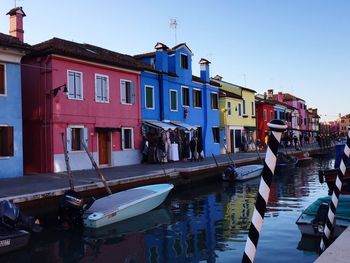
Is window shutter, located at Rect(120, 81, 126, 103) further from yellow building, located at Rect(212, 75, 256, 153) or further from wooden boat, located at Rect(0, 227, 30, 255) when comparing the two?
wooden boat, located at Rect(0, 227, 30, 255)

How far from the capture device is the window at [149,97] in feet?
84.1

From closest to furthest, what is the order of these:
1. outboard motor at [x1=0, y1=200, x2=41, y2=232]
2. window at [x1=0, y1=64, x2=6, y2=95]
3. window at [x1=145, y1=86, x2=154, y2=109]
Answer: outboard motor at [x1=0, y1=200, x2=41, y2=232] → window at [x1=0, y1=64, x2=6, y2=95] → window at [x1=145, y1=86, x2=154, y2=109]

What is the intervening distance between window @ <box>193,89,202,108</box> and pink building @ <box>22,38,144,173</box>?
8547mm

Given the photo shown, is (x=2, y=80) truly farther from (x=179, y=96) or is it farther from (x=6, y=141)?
(x=179, y=96)

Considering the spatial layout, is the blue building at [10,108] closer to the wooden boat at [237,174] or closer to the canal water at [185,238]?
the canal water at [185,238]

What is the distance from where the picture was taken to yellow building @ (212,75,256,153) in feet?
121

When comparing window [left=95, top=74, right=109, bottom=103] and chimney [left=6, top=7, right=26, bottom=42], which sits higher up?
chimney [left=6, top=7, right=26, bottom=42]

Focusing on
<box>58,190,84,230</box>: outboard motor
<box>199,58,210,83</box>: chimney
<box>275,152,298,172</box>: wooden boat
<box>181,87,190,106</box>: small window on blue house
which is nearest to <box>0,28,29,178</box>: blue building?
<box>58,190,84,230</box>: outboard motor

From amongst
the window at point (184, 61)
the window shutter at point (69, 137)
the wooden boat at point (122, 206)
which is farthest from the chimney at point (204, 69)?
the wooden boat at point (122, 206)

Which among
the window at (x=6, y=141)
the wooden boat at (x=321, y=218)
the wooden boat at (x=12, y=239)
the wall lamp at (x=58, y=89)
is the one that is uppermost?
the wall lamp at (x=58, y=89)

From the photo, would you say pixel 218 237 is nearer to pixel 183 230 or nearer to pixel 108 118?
pixel 183 230

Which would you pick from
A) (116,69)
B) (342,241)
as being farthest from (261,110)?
(342,241)

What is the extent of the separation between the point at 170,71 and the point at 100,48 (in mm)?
4825

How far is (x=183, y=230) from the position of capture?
36.8 ft
